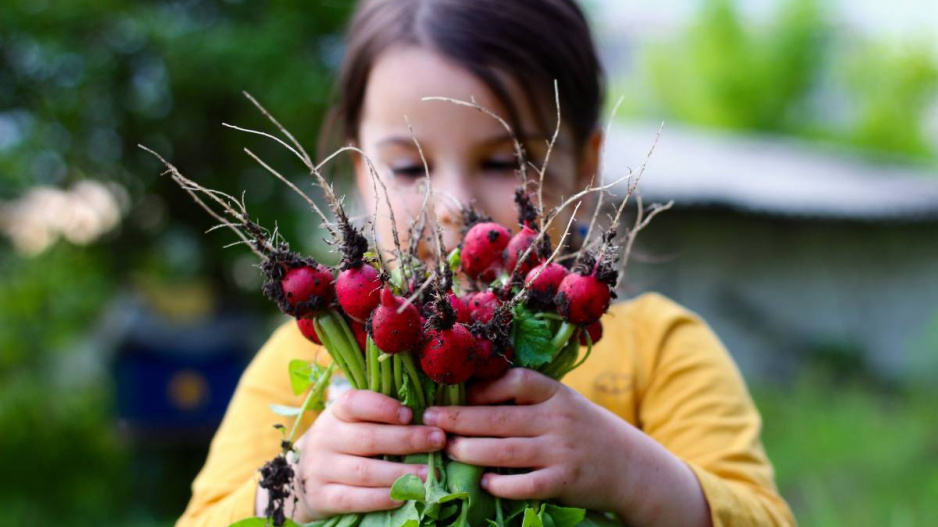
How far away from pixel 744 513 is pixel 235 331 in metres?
3.97

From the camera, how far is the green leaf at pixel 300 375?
3.86 feet

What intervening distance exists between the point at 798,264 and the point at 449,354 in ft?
32.5

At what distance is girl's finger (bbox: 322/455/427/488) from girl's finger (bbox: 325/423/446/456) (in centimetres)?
1

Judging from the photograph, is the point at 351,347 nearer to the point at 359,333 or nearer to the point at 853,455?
the point at 359,333

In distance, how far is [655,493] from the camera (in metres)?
1.16

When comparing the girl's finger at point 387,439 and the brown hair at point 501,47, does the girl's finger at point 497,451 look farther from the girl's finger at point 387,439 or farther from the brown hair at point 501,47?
the brown hair at point 501,47

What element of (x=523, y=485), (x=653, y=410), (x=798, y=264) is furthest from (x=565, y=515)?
(x=798, y=264)

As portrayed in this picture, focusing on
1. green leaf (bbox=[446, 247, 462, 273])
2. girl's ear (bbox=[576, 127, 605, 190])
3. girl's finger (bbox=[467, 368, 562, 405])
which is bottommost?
girl's finger (bbox=[467, 368, 562, 405])

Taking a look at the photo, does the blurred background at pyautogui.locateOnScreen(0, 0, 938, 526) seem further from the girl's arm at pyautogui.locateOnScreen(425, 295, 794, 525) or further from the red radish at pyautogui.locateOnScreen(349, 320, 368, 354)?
the red radish at pyautogui.locateOnScreen(349, 320, 368, 354)

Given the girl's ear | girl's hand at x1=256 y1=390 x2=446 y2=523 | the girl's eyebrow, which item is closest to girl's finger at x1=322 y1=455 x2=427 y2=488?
girl's hand at x1=256 y1=390 x2=446 y2=523

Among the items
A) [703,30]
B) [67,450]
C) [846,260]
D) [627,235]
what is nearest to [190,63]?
[67,450]

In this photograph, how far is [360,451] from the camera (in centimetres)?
106

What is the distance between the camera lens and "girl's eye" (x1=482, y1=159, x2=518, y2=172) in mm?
1494

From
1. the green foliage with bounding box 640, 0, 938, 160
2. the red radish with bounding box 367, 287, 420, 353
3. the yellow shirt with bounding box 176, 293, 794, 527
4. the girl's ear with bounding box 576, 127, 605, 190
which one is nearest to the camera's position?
the red radish with bounding box 367, 287, 420, 353
